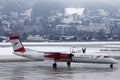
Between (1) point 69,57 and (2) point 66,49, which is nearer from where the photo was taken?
(1) point 69,57

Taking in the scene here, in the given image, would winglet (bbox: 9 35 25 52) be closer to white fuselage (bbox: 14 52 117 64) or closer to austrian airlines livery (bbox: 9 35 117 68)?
austrian airlines livery (bbox: 9 35 117 68)

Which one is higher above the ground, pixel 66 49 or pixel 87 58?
pixel 87 58

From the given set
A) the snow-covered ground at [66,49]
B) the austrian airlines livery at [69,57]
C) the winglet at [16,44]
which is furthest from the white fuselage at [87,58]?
the snow-covered ground at [66,49]

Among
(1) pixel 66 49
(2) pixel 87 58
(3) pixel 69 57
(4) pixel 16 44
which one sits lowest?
(1) pixel 66 49

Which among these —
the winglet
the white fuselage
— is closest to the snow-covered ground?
the white fuselage

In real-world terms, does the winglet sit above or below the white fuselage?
above

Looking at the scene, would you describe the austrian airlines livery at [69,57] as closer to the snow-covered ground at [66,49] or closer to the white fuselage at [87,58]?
the white fuselage at [87,58]

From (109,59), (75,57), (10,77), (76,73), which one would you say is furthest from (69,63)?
(10,77)

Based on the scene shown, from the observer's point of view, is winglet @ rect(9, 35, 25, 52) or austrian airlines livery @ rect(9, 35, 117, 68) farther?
winglet @ rect(9, 35, 25, 52)

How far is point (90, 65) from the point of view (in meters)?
41.3

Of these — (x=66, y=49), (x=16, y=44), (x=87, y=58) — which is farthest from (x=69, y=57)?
(x=66, y=49)

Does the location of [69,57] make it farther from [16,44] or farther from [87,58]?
[16,44]

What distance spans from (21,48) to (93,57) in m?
7.28

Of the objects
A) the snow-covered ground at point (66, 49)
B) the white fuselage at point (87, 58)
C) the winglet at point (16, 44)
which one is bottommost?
the snow-covered ground at point (66, 49)
